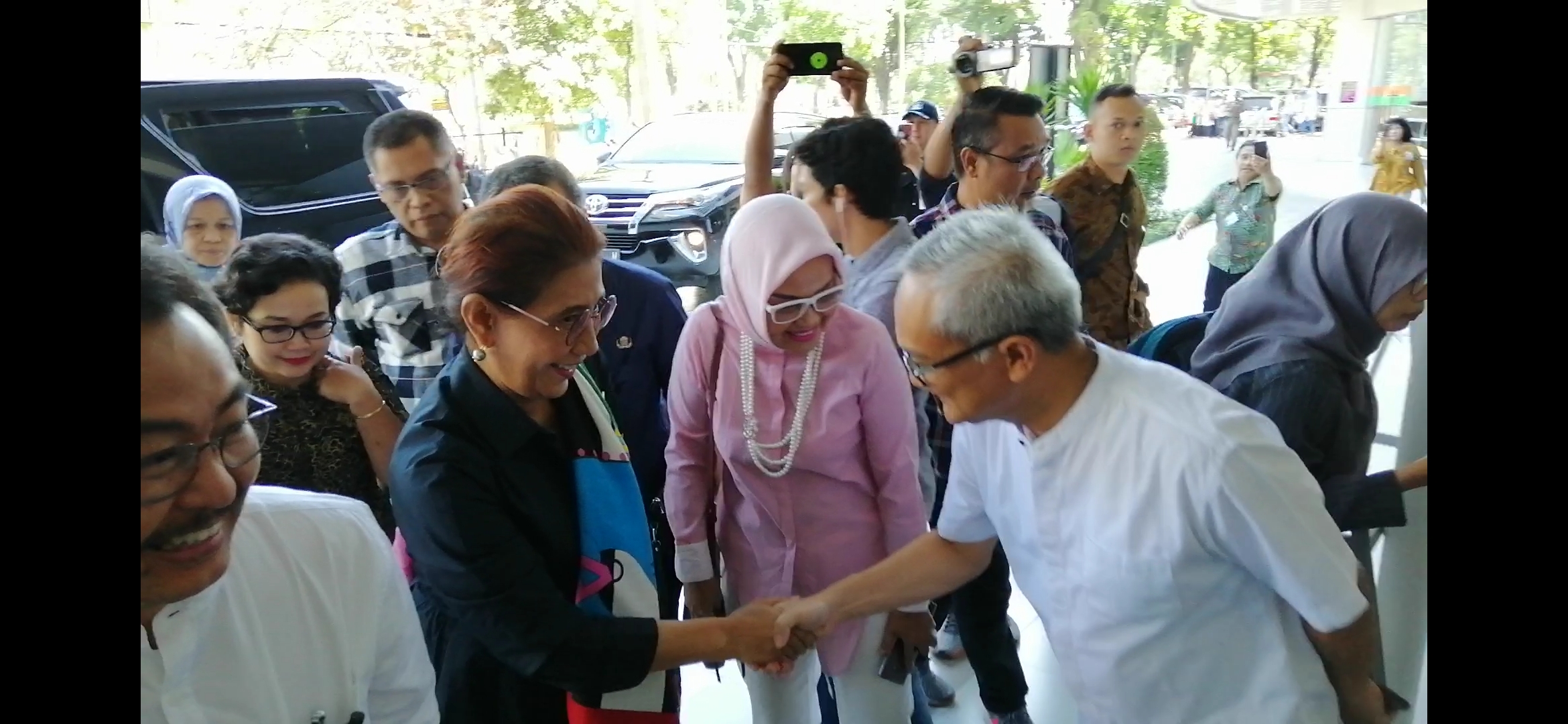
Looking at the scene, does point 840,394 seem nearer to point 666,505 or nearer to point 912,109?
point 666,505

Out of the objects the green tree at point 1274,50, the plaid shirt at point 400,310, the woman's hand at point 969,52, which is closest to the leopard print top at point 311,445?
the plaid shirt at point 400,310

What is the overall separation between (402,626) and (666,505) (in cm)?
73

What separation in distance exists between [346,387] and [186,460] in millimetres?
945

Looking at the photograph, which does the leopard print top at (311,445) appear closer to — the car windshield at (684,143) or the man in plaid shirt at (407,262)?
the man in plaid shirt at (407,262)

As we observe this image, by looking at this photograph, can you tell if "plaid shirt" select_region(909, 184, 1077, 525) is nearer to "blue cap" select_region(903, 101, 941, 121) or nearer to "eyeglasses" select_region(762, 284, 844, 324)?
"eyeglasses" select_region(762, 284, 844, 324)

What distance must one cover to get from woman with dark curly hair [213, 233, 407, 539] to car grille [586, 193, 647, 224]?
3.34 m

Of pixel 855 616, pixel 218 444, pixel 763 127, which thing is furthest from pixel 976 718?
pixel 218 444

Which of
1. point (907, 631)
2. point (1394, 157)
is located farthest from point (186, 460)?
point (1394, 157)

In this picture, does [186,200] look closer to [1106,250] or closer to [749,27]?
[1106,250]

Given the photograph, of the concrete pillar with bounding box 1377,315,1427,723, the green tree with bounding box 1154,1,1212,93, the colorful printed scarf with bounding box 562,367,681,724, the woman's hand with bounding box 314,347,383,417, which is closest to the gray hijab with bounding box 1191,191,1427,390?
the concrete pillar with bounding box 1377,315,1427,723

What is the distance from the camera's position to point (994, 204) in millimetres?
2195

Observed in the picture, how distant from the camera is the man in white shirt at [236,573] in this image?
72cm

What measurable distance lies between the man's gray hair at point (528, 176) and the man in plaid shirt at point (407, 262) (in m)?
0.09

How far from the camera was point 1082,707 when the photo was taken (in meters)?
1.32
